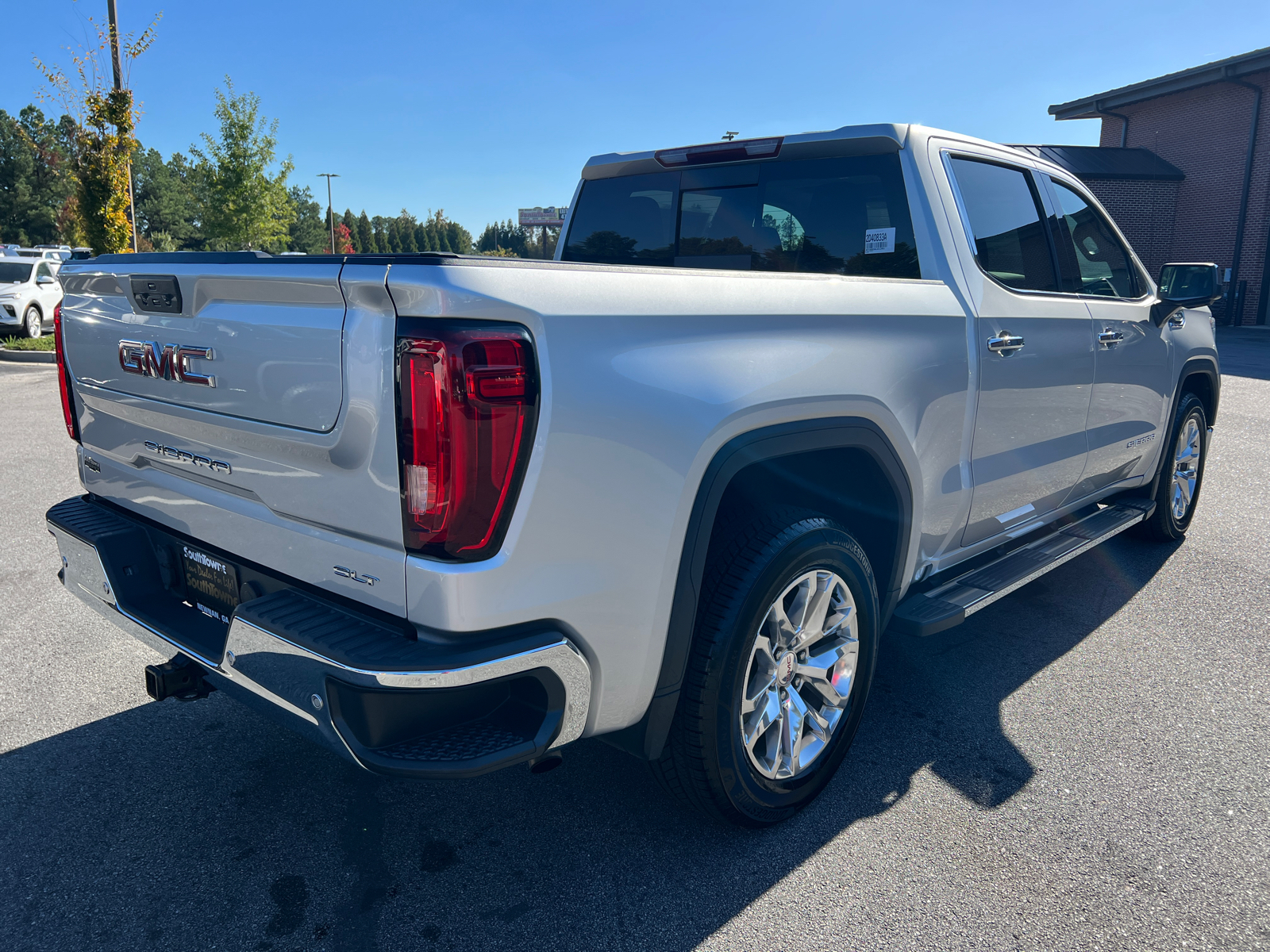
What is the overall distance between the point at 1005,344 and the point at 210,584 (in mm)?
2675

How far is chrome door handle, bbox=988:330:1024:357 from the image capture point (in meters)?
3.09

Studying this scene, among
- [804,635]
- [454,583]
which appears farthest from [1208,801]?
[454,583]

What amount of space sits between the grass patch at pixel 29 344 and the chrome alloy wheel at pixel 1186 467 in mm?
15923

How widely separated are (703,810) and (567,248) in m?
2.69

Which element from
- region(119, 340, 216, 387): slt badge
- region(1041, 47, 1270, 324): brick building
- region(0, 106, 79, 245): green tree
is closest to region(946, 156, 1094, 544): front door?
region(119, 340, 216, 387): slt badge

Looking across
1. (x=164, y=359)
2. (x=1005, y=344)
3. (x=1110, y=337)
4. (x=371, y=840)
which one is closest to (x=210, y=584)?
(x=164, y=359)

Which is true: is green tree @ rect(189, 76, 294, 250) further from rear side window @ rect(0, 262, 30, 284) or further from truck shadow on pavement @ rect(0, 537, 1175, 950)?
truck shadow on pavement @ rect(0, 537, 1175, 950)

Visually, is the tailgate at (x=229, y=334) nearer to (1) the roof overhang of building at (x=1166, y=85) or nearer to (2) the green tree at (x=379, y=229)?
(1) the roof overhang of building at (x=1166, y=85)

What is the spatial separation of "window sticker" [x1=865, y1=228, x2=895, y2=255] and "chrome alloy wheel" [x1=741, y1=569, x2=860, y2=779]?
1291 millimetres

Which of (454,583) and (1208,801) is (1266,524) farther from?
(454,583)

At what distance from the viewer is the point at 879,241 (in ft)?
10.6

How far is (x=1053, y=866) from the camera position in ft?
8.14

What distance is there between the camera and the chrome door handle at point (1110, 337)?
3801mm

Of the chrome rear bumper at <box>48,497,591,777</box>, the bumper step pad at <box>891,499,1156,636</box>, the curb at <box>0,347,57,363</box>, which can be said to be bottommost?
the curb at <box>0,347,57,363</box>
